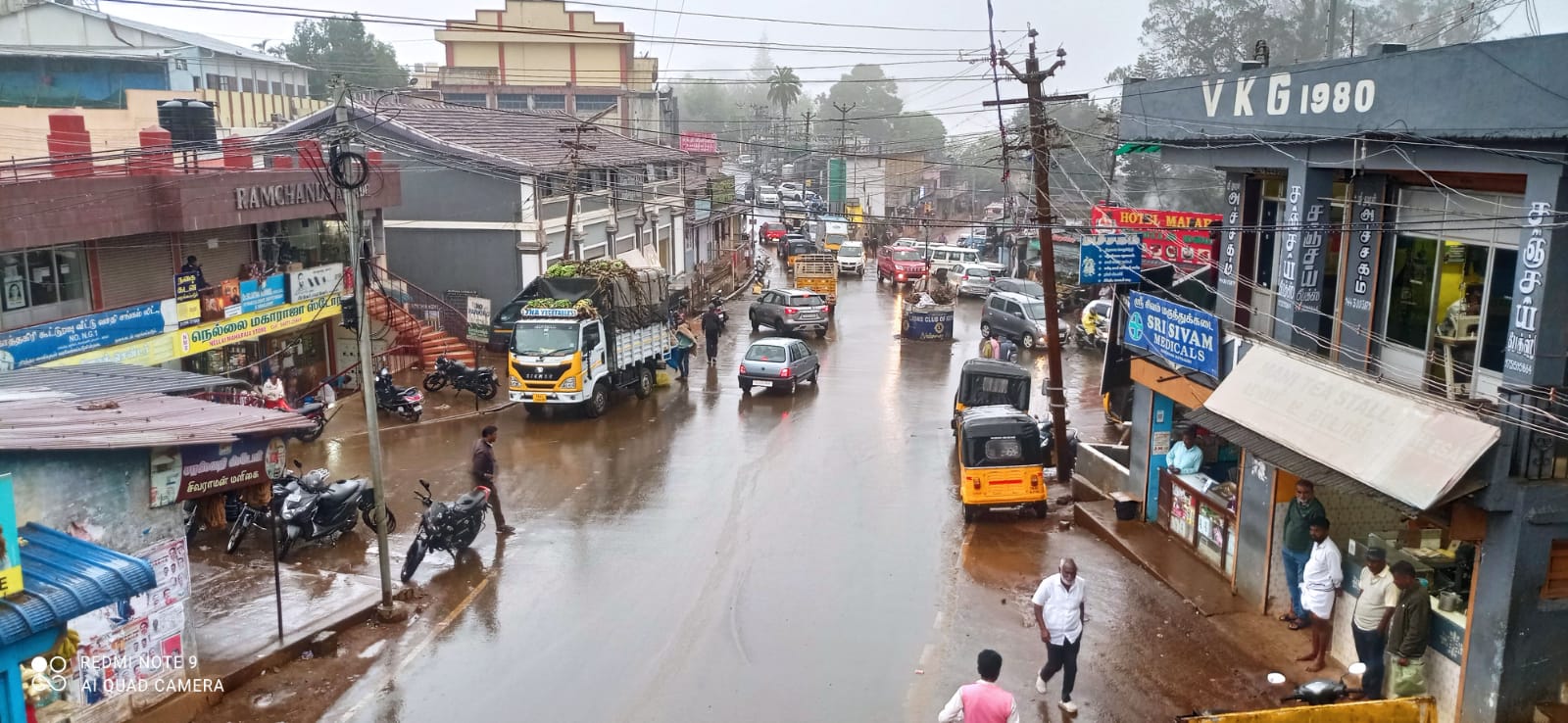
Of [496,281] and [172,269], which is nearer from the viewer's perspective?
[172,269]

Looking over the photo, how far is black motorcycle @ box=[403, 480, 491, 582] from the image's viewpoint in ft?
50.4

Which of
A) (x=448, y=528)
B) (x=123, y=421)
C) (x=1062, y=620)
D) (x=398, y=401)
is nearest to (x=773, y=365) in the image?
(x=398, y=401)

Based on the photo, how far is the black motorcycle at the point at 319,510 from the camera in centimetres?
1599

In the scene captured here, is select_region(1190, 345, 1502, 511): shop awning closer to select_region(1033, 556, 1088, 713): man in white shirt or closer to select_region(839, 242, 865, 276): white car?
select_region(1033, 556, 1088, 713): man in white shirt

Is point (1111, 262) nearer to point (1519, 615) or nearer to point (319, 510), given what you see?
point (1519, 615)

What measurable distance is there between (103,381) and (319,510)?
4003 millimetres

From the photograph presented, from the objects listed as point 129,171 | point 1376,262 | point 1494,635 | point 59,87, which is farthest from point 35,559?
point 59,87

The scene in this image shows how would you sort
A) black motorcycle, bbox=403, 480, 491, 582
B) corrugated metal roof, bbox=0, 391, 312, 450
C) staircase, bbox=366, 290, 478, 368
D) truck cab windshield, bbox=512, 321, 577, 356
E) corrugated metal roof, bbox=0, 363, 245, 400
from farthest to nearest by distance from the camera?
staircase, bbox=366, 290, 478, 368 < truck cab windshield, bbox=512, 321, 577, 356 < black motorcycle, bbox=403, 480, 491, 582 < corrugated metal roof, bbox=0, 363, 245, 400 < corrugated metal roof, bbox=0, 391, 312, 450

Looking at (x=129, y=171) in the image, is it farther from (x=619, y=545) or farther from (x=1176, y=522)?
(x=1176, y=522)

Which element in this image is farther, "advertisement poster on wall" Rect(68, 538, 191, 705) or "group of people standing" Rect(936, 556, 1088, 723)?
"group of people standing" Rect(936, 556, 1088, 723)

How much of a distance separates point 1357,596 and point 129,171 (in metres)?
21.3

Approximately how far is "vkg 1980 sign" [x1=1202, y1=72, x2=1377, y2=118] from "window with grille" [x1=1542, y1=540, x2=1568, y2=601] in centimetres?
481

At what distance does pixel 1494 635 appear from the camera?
995 cm

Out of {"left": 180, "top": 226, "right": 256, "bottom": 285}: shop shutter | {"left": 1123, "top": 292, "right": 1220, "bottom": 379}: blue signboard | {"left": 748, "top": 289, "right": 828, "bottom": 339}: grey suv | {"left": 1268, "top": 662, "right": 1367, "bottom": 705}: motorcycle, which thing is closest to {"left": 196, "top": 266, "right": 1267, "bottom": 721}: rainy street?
{"left": 1268, "top": 662, "right": 1367, "bottom": 705}: motorcycle
